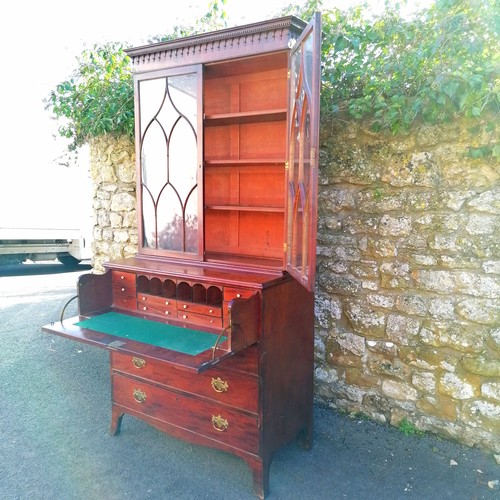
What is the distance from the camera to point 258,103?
8.53 ft

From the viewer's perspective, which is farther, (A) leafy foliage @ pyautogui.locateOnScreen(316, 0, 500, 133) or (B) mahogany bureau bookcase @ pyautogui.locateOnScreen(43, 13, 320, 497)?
(A) leafy foliage @ pyautogui.locateOnScreen(316, 0, 500, 133)

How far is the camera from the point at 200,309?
2195 mm

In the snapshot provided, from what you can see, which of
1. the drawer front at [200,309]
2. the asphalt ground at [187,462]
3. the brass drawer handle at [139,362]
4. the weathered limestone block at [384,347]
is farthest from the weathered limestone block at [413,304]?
the brass drawer handle at [139,362]

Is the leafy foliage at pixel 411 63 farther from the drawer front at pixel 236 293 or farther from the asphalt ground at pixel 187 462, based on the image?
the asphalt ground at pixel 187 462

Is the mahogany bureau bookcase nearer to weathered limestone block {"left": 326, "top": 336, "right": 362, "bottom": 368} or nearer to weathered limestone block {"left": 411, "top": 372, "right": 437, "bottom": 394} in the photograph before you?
weathered limestone block {"left": 326, "top": 336, "right": 362, "bottom": 368}

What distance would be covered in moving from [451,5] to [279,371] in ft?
7.11

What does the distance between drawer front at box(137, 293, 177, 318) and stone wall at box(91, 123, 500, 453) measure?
1007 millimetres

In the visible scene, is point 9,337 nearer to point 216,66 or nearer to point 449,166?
point 216,66

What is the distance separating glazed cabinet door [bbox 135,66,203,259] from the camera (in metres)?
2.43

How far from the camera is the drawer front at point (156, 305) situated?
2307 millimetres

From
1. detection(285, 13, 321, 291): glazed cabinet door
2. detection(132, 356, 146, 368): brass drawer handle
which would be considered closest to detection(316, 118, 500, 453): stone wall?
detection(285, 13, 321, 291): glazed cabinet door

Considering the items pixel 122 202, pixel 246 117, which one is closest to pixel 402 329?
pixel 246 117

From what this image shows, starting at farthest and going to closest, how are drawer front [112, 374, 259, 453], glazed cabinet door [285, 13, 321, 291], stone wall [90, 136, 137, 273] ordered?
stone wall [90, 136, 137, 273] → drawer front [112, 374, 259, 453] → glazed cabinet door [285, 13, 321, 291]

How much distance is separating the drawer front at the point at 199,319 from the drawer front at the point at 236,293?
143 mm
